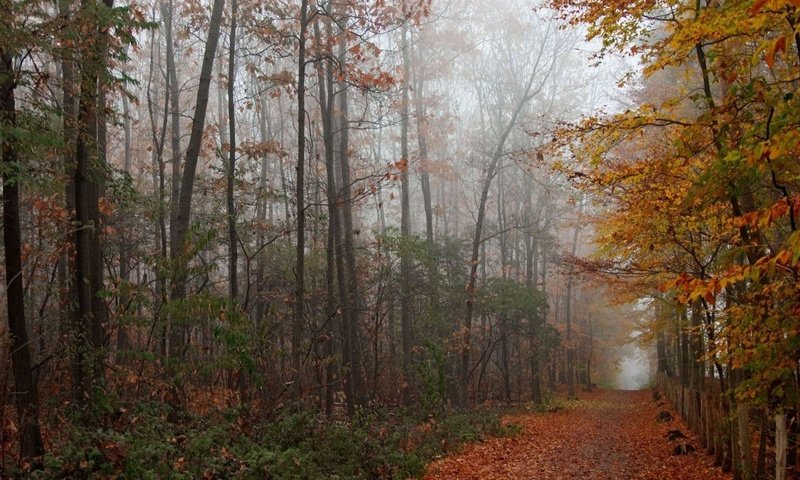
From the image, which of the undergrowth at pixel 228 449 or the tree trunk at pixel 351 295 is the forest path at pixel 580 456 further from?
the tree trunk at pixel 351 295

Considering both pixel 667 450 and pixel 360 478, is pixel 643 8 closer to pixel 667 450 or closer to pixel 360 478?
pixel 360 478

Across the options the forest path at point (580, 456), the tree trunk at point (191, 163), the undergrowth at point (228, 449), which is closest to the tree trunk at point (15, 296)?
the undergrowth at point (228, 449)

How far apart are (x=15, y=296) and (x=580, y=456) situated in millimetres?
11174

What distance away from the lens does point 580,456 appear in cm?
1273

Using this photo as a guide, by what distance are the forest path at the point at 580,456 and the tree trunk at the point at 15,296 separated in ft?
19.1

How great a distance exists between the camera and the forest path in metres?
10.5

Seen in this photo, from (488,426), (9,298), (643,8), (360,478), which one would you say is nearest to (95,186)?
(9,298)

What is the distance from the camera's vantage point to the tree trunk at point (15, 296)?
6676 mm

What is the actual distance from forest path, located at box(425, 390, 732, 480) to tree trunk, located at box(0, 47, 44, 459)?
19.1ft

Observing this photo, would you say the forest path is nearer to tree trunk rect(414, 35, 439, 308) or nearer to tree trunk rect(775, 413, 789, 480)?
tree trunk rect(775, 413, 789, 480)

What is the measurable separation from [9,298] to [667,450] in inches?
548

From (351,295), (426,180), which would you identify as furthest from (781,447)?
(426,180)

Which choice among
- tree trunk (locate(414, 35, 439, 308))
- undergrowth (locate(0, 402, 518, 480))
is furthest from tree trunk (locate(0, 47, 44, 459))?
tree trunk (locate(414, 35, 439, 308))

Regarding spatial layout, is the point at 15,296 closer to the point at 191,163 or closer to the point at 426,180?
the point at 191,163
